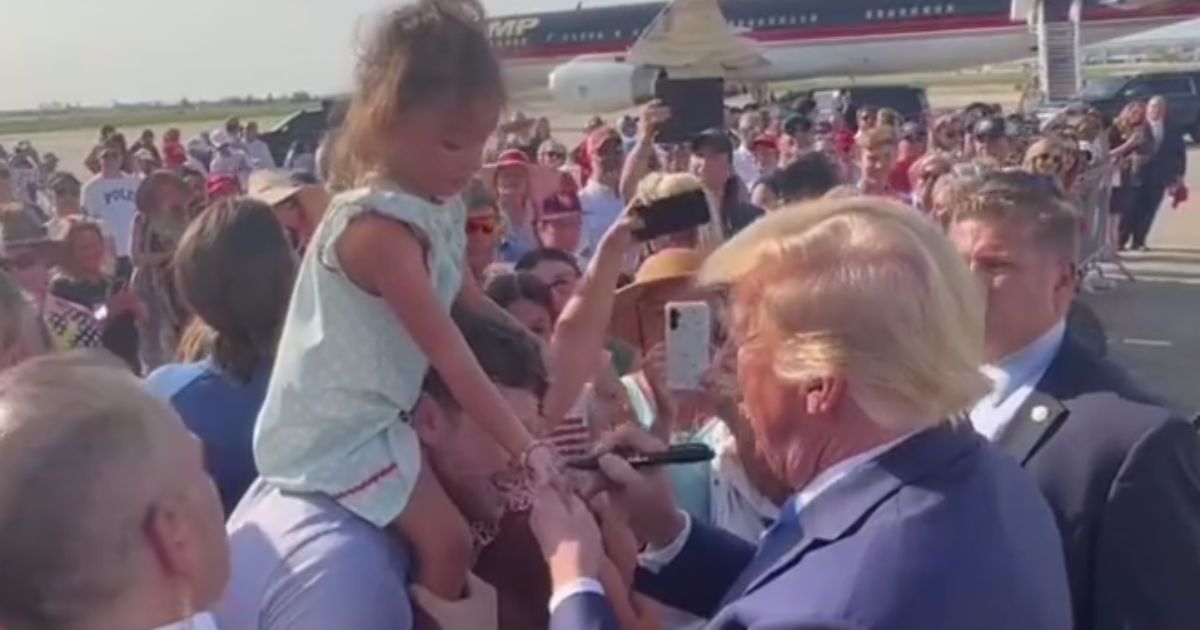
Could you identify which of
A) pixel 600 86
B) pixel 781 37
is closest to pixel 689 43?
pixel 600 86

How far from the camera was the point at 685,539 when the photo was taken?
271 centimetres

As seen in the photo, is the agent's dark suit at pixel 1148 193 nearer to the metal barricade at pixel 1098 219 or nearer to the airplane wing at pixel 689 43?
the metal barricade at pixel 1098 219

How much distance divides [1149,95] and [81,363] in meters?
34.2

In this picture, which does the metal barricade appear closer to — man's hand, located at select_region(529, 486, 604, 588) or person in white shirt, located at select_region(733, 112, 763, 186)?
person in white shirt, located at select_region(733, 112, 763, 186)

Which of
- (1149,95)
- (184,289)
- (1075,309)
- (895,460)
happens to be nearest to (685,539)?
(895,460)

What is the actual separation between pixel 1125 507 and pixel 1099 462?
3.8 inches

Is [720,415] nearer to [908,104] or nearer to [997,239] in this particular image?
[997,239]

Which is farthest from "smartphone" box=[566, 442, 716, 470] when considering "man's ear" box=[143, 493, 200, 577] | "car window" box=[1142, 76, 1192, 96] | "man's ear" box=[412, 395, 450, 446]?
"car window" box=[1142, 76, 1192, 96]

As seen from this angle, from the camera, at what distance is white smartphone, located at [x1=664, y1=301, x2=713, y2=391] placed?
3.21 metres

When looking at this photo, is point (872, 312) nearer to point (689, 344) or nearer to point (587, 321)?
point (689, 344)

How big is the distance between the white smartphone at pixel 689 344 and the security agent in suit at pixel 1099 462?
1.78 ft

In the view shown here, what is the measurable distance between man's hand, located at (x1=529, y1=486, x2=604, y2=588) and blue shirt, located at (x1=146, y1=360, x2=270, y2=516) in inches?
45.0

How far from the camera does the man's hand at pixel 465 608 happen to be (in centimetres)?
259

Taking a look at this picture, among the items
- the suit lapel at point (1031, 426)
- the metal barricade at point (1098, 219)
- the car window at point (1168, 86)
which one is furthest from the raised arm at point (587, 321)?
the car window at point (1168, 86)
